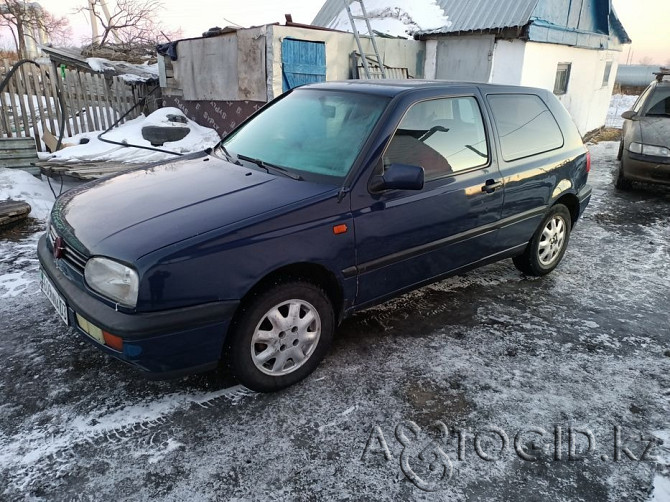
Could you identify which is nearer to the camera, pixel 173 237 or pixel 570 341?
pixel 173 237

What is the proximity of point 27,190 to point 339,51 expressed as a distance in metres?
7.04

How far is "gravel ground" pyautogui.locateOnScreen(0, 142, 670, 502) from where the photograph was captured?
2146mm

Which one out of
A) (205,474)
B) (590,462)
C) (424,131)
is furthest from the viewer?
(424,131)

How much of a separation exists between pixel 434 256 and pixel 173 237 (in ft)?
5.91

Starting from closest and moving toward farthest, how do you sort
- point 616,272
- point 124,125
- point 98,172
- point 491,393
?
point 491,393, point 616,272, point 98,172, point 124,125

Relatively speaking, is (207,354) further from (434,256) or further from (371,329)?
(434,256)

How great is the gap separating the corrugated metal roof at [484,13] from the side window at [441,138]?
8345 millimetres

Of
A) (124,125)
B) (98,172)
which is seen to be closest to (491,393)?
(98,172)

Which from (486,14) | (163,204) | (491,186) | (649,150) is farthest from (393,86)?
(486,14)

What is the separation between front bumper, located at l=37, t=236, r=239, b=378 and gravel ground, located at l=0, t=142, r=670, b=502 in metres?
0.39

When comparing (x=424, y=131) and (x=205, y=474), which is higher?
(x=424, y=131)

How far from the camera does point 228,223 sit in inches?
92.7

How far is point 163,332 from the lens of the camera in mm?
2191

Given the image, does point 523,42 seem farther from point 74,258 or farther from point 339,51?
point 74,258
